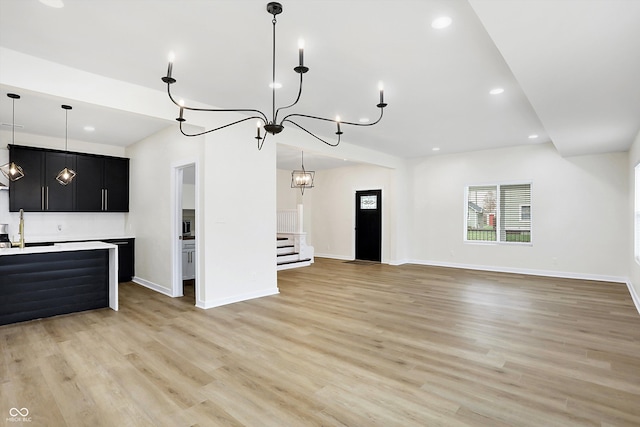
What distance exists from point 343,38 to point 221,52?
Result: 1.17 m

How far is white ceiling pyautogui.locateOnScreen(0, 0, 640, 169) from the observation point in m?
2.41

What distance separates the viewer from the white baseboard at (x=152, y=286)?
566cm

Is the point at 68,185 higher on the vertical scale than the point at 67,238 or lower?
higher

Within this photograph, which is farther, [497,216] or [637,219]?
[497,216]

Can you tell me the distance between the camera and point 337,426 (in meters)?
2.08

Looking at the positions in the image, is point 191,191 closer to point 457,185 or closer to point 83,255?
point 83,255

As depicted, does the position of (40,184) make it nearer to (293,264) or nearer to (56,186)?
(56,186)

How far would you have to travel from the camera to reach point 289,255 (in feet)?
30.0

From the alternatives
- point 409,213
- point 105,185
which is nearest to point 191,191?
point 105,185

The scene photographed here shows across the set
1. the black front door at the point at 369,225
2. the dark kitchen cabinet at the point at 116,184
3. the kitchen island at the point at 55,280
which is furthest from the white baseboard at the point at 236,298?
the black front door at the point at 369,225

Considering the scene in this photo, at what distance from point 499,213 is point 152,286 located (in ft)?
24.9

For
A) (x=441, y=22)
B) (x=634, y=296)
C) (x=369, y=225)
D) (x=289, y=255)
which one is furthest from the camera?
(x=369, y=225)

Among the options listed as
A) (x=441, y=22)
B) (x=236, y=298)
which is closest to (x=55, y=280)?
(x=236, y=298)

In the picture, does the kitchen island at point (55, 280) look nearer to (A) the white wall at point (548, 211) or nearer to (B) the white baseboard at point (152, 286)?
(B) the white baseboard at point (152, 286)
